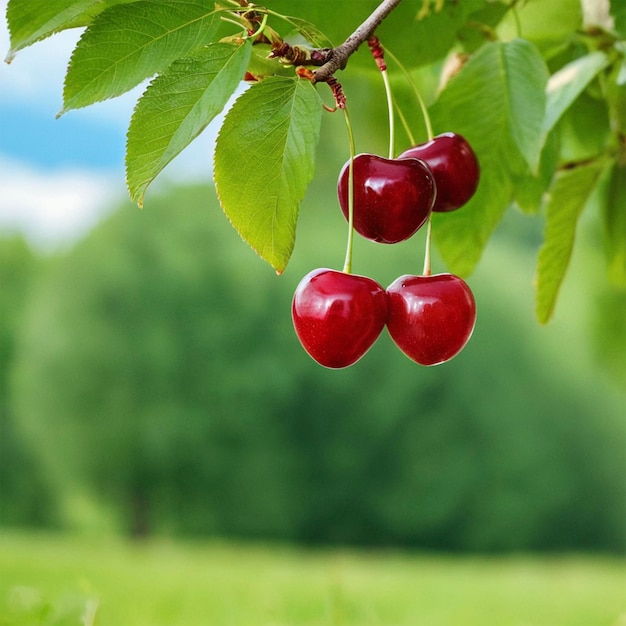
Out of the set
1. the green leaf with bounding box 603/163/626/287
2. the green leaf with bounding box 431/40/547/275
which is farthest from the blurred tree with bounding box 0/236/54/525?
the green leaf with bounding box 431/40/547/275

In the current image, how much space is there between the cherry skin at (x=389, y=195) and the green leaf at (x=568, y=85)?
0.58 feet

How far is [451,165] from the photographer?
65 centimetres

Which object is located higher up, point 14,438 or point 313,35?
point 313,35

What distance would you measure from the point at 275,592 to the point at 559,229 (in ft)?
9.62

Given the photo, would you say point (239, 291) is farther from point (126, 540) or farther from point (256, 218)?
point (256, 218)

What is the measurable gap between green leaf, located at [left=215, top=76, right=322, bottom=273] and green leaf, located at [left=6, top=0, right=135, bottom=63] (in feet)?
0.33

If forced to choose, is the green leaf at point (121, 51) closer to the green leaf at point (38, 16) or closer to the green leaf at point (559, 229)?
the green leaf at point (38, 16)

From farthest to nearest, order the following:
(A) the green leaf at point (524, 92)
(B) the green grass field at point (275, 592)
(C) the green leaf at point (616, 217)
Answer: (B) the green grass field at point (275, 592), (C) the green leaf at point (616, 217), (A) the green leaf at point (524, 92)

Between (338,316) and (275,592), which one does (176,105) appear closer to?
(338,316)

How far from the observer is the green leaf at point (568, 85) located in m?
0.73

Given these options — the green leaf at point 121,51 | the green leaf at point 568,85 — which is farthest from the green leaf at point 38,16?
the green leaf at point 568,85

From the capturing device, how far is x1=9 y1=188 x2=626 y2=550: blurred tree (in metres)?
7.97

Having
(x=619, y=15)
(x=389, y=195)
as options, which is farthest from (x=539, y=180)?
(x=389, y=195)

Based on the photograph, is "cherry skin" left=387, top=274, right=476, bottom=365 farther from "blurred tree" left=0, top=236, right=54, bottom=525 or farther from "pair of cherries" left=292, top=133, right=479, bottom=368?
"blurred tree" left=0, top=236, right=54, bottom=525
